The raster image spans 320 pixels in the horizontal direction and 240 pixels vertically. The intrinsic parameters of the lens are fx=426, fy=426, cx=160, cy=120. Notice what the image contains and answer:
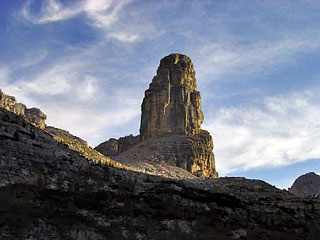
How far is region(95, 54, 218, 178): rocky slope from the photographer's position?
83.6m

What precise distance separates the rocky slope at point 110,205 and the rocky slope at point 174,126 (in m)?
49.4

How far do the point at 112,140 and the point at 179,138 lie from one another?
83.4 feet

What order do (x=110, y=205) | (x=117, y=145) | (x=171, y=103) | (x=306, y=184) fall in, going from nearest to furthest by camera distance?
(x=110, y=205)
(x=306, y=184)
(x=171, y=103)
(x=117, y=145)

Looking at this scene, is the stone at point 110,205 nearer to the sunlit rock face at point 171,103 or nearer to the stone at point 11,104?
the stone at point 11,104

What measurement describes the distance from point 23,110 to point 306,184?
174 feet

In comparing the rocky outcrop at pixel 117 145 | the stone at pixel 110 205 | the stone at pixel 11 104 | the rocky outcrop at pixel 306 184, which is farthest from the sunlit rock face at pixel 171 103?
the stone at pixel 110 205

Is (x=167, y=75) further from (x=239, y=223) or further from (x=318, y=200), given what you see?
(x=239, y=223)

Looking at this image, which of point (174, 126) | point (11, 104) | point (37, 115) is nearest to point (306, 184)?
point (174, 126)

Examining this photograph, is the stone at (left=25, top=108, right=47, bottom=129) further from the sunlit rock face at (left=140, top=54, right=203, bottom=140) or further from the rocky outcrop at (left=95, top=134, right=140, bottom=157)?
the rocky outcrop at (left=95, top=134, right=140, bottom=157)

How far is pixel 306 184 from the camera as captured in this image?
2948 inches

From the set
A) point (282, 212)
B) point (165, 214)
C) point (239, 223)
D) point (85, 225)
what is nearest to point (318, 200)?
point (282, 212)

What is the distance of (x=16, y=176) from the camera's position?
2344 cm

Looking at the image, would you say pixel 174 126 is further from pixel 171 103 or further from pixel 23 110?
pixel 23 110

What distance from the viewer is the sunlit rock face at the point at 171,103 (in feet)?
296
